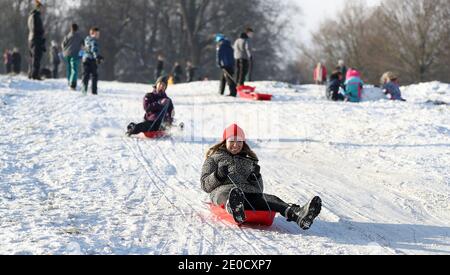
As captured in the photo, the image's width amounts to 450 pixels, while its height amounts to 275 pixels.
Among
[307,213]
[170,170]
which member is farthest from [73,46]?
[307,213]

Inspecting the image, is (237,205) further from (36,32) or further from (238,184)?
(36,32)

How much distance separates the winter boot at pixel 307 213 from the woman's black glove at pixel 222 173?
2.73ft

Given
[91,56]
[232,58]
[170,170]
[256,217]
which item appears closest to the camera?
[256,217]

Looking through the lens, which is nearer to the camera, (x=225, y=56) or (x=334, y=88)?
(x=225, y=56)

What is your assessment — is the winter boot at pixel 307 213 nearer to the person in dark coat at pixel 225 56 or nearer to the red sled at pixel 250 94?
the red sled at pixel 250 94

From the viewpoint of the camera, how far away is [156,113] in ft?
37.8

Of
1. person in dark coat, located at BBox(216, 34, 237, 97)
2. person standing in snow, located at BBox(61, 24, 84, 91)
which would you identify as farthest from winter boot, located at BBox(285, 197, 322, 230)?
person standing in snow, located at BBox(61, 24, 84, 91)

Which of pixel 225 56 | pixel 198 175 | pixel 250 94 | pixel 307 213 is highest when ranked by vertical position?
pixel 225 56

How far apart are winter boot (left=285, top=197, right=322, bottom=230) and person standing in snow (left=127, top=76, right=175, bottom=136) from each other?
545 centimetres

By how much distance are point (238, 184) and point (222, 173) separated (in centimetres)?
24

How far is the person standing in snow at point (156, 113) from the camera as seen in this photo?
11188 millimetres

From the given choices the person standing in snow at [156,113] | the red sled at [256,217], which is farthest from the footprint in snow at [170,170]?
the red sled at [256,217]
